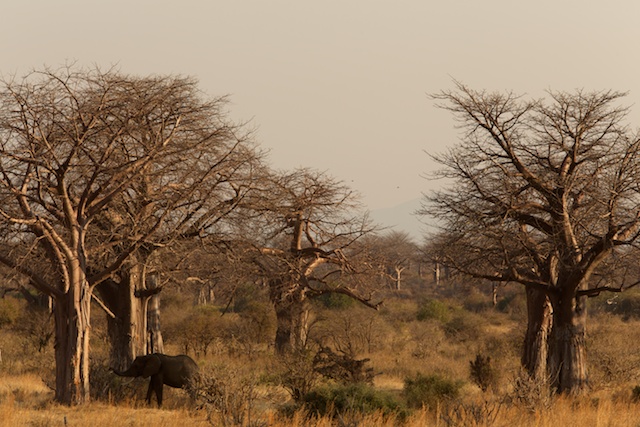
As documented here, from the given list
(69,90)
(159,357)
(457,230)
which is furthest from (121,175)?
(457,230)

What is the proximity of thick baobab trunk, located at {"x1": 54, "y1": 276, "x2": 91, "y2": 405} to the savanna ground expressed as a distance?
0.32m

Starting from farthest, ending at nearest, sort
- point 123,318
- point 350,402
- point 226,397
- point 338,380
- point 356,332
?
point 356,332
point 123,318
point 338,380
point 350,402
point 226,397

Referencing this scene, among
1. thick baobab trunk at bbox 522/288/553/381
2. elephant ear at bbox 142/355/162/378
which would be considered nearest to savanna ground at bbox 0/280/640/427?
elephant ear at bbox 142/355/162/378

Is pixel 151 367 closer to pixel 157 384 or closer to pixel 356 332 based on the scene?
pixel 157 384

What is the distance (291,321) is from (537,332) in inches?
308

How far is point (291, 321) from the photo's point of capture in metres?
24.3

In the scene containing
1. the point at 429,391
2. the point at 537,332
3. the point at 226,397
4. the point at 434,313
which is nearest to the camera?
the point at 226,397

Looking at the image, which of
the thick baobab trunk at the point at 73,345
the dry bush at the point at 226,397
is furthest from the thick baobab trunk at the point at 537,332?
the thick baobab trunk at the point at 73,345

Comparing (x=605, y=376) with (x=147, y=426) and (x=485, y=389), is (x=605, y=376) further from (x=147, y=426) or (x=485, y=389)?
(x=147, y=426)

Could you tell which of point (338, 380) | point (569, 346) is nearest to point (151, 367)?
point (338, 380)

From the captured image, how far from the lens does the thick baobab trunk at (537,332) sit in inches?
759

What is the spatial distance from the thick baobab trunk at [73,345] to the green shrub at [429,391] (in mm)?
6035

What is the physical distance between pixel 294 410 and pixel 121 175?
5.03m

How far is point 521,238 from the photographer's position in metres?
15.5
